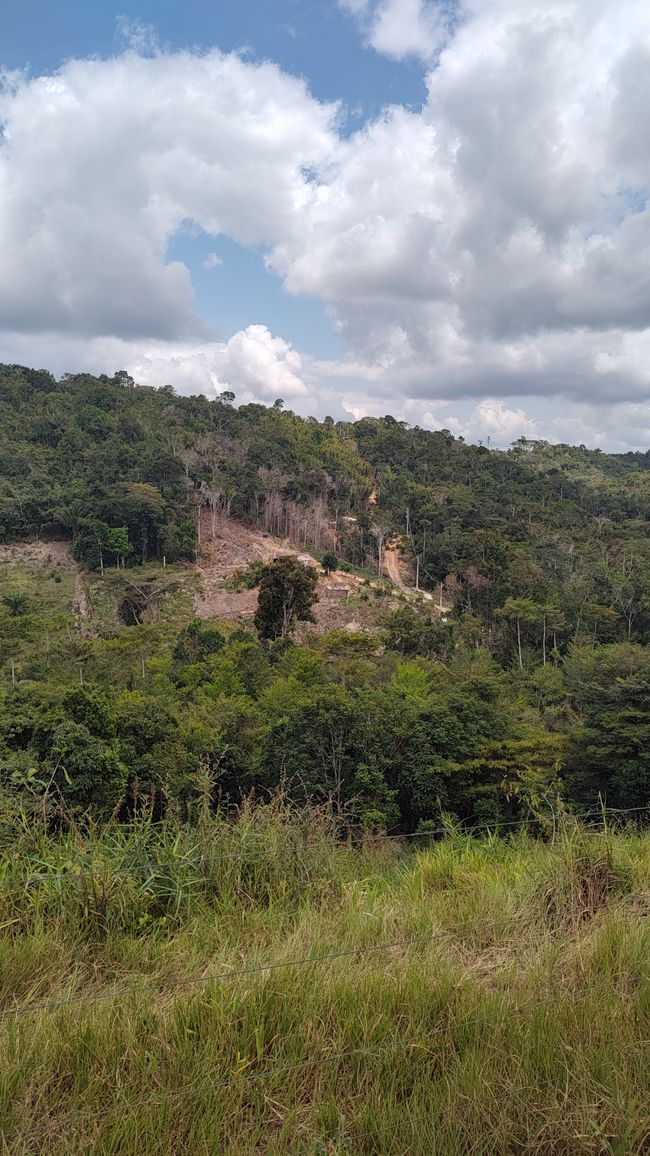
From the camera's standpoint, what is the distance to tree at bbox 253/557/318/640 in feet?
100

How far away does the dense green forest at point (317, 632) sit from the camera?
13758mm

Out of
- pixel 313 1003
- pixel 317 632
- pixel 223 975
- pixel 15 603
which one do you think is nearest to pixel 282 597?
pixel 317 632

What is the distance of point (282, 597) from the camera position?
30.8 m

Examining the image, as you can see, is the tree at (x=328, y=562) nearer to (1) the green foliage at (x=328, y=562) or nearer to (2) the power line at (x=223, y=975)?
(1) the green foliage at (x=328, y=562)

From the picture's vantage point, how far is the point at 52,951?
2.14 meters

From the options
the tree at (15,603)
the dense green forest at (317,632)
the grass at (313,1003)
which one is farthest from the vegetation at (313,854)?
the tree at (15,603)

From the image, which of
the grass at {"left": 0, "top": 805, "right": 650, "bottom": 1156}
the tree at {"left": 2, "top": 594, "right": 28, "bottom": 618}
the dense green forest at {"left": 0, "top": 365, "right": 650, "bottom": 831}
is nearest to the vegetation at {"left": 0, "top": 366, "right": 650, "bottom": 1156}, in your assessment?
the grass at {"left": 0, "top": 805, "right": 650, "bottom": 1156}

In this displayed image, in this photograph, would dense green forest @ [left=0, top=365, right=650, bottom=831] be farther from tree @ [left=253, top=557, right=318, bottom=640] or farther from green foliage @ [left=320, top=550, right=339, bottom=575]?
green foliage @ [left=320, top=550, right=339, bottom=575]

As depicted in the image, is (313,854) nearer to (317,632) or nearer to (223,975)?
(223,975)

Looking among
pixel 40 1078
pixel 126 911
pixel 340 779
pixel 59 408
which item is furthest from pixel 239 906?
pixel 59 408

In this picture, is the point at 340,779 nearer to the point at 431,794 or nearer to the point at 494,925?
the point at 431,794

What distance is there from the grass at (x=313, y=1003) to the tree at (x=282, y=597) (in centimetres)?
2774

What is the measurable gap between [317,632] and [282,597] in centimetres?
532

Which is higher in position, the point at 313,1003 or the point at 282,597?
the point at 313,1003
